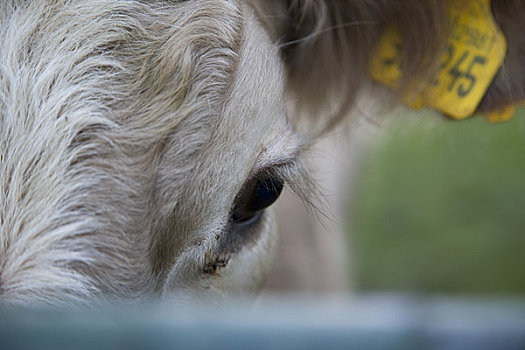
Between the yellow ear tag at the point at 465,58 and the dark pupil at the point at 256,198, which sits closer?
the dark pupil at the point at 256,198

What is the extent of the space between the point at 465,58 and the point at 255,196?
2.13 ft

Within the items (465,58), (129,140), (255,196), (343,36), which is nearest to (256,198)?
(255,196)

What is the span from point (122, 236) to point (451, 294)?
3.23 m

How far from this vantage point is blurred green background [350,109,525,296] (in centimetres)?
412

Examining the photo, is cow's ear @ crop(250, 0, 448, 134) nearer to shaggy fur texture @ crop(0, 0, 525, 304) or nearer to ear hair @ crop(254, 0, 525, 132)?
ear hair @ crop(254, 0, 525, 132)

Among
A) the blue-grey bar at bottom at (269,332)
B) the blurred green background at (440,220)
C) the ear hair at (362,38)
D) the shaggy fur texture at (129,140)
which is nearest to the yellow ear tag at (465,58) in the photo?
the ear hair at (362,38)

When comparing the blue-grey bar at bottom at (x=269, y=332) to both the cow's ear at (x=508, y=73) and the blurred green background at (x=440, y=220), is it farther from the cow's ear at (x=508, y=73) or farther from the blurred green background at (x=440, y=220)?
the blurred green background at (x=440, y=220)

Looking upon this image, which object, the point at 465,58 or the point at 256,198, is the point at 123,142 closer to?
the point at 256,198

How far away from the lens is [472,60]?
59.0 inches

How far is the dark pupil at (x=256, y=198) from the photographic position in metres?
1.34

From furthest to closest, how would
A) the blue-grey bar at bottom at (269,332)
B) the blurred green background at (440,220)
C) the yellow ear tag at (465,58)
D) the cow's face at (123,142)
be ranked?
the blurred green background at (440,220) → the yellow ear tag at (465,58) → the cow's face at (123,142) → the blue-grey bar at bottom at (269,332)

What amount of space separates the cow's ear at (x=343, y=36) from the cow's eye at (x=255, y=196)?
315 millimetres

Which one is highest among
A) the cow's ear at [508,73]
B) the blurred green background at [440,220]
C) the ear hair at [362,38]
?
the ear hair at [362,38]

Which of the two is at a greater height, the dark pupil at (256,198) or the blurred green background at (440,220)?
the dark pupil at (256,198)
